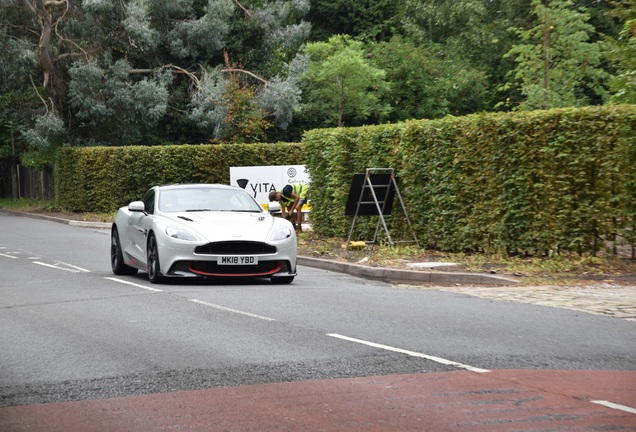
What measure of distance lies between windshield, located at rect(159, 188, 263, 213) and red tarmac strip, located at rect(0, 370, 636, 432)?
8.72m

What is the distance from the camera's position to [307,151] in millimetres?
26766

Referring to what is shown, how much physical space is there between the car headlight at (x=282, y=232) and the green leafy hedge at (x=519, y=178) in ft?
14.8

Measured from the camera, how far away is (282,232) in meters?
15.2

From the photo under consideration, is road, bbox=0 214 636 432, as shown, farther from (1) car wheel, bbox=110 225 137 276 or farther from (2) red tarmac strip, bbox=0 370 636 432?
(1) car wheel, bbox=110 225 137 276

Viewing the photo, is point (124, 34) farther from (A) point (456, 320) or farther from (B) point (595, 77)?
(A) point (456, 320)

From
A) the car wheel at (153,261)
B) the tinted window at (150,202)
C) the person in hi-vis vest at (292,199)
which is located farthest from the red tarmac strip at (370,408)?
the person in hi-vis vest at (292,199)

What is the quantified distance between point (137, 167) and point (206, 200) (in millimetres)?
23128

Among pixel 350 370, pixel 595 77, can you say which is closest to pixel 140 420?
pixel 350 370

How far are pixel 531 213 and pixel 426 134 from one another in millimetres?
3546

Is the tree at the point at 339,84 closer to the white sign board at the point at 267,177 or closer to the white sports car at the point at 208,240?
the white sign board at the point at 267,177

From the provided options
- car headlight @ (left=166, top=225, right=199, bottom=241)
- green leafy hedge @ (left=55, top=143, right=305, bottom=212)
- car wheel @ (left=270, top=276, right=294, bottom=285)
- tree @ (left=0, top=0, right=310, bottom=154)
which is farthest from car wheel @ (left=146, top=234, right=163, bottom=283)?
tree @ (left=0, top=0, right=310, bottom=154)

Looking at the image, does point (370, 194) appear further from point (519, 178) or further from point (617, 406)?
point (617, 406)

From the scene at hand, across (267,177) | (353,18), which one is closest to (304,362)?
(267,177)

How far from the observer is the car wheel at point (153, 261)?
49.3 ft
